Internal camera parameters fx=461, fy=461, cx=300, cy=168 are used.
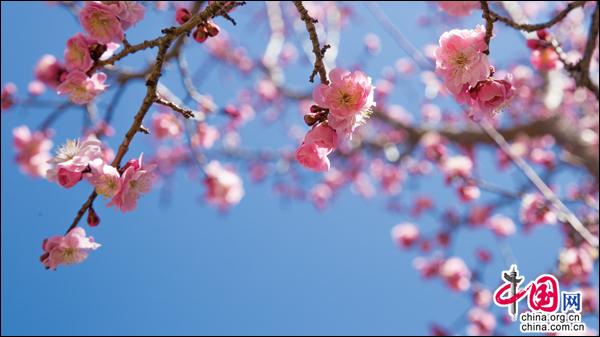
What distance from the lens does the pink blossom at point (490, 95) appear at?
1.46m

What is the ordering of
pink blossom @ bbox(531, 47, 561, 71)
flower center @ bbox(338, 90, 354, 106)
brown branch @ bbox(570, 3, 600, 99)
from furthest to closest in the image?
pink blossom @ bbox(531, 47, 561, 71) < brown branch @ bbox(570, 3, 600, 99) < flower center @ bbox(338, 90, 354, 106)

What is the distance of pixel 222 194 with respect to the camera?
483 cm

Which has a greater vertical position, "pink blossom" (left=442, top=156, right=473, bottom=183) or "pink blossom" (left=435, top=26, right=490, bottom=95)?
"pink blossom" (left=442, top=156, right=473, bottom=183)

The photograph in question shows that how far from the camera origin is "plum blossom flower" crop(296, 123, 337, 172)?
144cm

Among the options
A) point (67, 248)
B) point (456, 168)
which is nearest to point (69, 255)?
point (67, 248)

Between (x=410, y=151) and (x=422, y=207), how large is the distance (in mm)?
1882

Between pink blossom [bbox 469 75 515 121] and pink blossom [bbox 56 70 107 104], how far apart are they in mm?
1504

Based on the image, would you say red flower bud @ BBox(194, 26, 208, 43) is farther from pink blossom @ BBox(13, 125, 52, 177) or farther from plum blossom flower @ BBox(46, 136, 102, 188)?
pink blossom @ BBox(13, 125, 52, 177)

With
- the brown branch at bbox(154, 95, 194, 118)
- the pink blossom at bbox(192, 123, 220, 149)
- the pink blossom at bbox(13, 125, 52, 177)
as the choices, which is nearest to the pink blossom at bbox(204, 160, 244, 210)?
the pink blossom at bbox(192, 123, 220, 149)


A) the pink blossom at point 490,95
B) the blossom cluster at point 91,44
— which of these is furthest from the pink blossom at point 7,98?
the pink blossom at point 490,95

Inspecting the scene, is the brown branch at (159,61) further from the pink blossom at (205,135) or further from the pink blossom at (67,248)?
the pink blossom at (205,135)

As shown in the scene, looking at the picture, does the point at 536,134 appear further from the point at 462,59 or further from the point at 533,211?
the point at 462,59

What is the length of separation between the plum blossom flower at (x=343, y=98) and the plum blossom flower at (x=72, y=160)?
2.84 feet

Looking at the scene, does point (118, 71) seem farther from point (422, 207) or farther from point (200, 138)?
point (422, 207)
